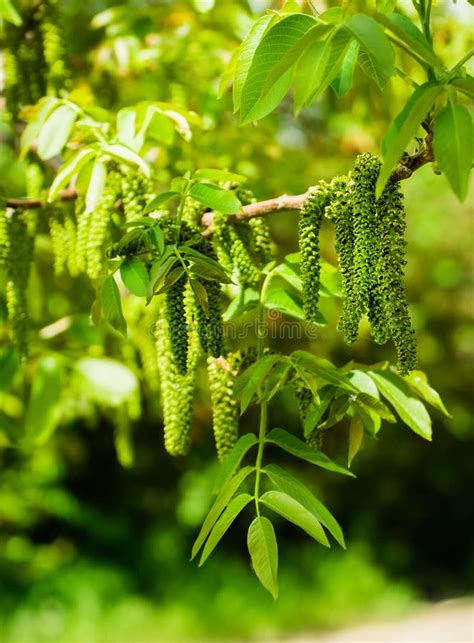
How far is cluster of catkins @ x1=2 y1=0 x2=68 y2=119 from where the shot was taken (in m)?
2.76

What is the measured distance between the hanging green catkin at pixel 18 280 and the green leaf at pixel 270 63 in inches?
38.4

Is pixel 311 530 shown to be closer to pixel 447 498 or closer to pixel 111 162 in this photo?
pixel 111 162

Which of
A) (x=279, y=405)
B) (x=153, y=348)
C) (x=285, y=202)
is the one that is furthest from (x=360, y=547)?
(x=285, y=202)

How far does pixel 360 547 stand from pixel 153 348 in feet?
18.0

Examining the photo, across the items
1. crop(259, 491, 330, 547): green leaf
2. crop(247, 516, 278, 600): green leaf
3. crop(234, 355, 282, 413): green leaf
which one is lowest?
crop(247, 516, 278, 600): green leaf

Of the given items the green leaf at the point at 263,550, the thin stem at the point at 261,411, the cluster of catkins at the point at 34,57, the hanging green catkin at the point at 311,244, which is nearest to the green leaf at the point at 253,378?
the thin stem at the point at 261,411

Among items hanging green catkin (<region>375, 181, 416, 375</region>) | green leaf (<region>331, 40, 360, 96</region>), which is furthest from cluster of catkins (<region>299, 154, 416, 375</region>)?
green leaf (<region>331, 40, 360, 96</region>)

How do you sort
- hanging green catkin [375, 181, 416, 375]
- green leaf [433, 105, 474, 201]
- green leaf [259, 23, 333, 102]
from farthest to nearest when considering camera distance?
1. hanging green catkin [375, 181, 416, 375]
2. green leaf [259, 23, 333, 102]
3. green leaf [433, 105, 474, 201]

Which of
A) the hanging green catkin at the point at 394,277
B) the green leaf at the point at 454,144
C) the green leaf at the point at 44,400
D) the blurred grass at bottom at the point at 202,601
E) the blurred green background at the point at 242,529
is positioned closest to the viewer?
the green leaf at the point at 454,144

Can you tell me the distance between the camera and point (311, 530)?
1.49 m

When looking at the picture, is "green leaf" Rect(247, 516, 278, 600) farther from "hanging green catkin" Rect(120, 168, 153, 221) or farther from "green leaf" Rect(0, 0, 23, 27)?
"green leaf" Rect(0, 0, 23, 27)

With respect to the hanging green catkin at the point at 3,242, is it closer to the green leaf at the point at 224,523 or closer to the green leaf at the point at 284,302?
the green leaf at the point at 284,302

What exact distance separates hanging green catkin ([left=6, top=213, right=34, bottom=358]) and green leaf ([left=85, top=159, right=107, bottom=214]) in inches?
10.9

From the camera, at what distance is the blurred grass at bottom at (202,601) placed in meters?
6.31
